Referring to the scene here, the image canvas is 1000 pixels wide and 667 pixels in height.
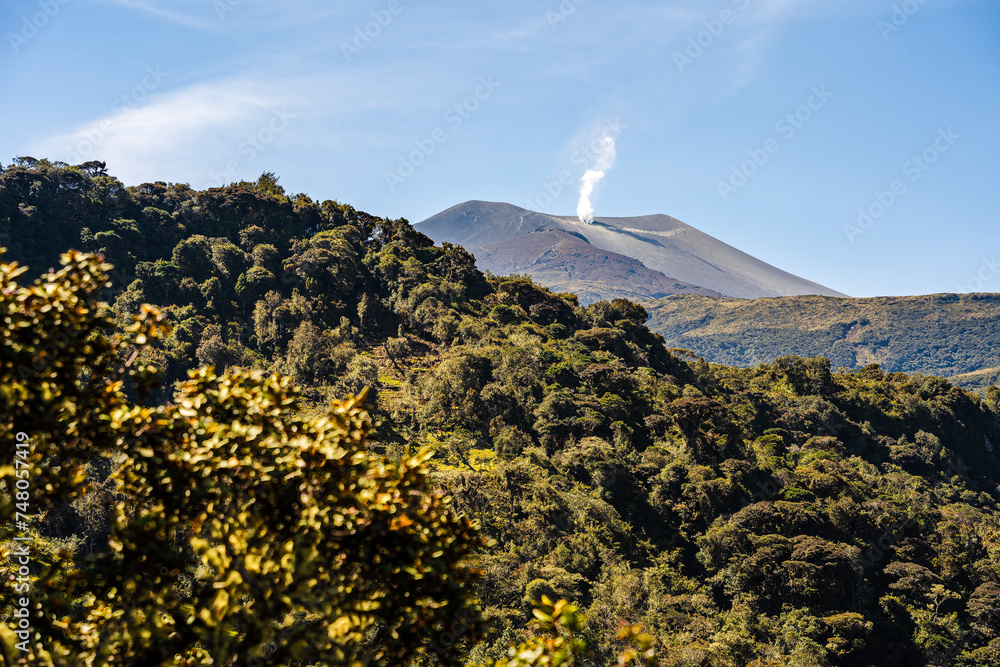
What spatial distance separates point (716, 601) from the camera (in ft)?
102

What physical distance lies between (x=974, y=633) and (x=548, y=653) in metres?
37.9

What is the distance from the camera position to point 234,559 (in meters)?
4.26

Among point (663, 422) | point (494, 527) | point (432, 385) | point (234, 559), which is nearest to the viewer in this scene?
point (234, 559)

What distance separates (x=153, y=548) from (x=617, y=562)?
2782cm

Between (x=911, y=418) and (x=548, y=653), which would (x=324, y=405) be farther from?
(x=911, y=418)

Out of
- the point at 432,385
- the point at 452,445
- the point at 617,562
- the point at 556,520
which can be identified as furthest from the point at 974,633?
the point at 432,385

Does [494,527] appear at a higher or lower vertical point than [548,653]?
lower

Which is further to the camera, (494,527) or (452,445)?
(452,445)

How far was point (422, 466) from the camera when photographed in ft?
16.2

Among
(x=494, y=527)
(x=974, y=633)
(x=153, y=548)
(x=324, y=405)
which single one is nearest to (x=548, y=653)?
(x=153, y=548)

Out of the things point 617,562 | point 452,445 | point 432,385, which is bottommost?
point 617,562

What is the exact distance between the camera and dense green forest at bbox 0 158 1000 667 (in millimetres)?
4398

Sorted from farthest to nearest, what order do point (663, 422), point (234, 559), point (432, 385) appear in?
point (663, 422) → point (432, 385) → point (234, 559)

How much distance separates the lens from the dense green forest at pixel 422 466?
4.40 m
